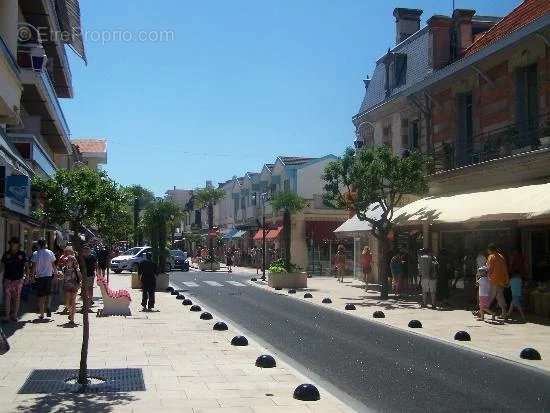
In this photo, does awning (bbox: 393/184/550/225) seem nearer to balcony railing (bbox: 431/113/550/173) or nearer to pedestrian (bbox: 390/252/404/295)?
balcony railing (bbox: 431/113/550/173)

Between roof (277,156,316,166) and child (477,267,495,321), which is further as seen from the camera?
roof (277,156,316,166)

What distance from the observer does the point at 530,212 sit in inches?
567

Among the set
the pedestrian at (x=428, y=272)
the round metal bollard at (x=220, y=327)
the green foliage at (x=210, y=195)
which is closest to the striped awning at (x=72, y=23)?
the round metal bollard at (x=220, y=327)

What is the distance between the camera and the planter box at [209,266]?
4694cm

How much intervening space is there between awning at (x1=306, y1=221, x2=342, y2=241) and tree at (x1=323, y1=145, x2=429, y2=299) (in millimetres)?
22823

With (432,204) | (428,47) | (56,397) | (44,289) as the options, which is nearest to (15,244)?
(44,289)

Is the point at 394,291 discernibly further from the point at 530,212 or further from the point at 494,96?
the point at 530,212

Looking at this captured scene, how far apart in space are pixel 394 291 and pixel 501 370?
47.1ft

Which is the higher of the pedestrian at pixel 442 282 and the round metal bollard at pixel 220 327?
the pedestrian at pixel 442 282

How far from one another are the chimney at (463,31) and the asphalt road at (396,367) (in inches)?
463

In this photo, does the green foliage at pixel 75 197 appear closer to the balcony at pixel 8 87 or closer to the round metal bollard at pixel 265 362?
the balcony at pixel 8 87

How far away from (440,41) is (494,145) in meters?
6.43

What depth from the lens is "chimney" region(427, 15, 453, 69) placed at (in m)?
24.2

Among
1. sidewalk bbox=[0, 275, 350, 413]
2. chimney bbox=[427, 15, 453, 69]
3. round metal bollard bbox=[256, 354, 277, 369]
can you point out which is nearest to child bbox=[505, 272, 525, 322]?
sidewalk bbox=[0, 275, 350, 413]
